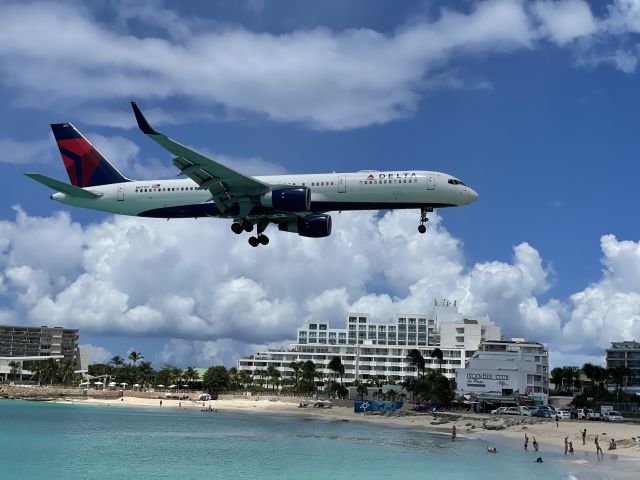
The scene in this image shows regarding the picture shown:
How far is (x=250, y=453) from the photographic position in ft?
276

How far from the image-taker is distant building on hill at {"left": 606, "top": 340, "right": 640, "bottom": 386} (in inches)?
7170

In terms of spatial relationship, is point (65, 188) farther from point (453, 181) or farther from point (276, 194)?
point (453, 181)

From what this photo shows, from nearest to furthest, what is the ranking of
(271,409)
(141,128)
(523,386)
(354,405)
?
(141,128), (523,386), (354,405), (271,409)

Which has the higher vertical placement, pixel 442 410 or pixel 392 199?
pixel 392 199

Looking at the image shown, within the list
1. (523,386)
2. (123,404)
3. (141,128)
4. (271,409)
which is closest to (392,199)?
(141,128)

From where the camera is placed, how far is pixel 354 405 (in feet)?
515

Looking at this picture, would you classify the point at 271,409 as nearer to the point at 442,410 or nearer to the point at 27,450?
the point at 442,410

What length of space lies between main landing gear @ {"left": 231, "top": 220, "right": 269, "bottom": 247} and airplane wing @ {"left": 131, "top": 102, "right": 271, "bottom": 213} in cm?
258

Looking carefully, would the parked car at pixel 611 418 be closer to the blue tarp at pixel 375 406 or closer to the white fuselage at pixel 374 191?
the blue tarp at pixel 375 406

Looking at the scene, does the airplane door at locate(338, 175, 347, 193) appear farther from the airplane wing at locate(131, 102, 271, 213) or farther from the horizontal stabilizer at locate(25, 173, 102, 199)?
the horizontal stabilizer at locate(25, 173, 102, 199)

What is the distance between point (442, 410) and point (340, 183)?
94.8 meters

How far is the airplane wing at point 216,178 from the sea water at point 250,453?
88.0ft

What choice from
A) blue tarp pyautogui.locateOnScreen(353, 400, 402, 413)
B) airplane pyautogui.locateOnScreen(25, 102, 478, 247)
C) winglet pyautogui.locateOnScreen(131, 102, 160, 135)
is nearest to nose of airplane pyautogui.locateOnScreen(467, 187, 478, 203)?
airplane pyautogui.locateOnScreen(25, 102, 478, 247)

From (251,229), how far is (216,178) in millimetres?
6911
